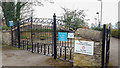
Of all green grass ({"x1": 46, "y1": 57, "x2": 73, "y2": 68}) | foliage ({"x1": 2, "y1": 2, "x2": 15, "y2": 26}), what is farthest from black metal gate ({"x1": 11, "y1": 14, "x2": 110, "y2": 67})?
foliage ({"x1": 2, "y1": 2, "x2": 15, "y2": 26})

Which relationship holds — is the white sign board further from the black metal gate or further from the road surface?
the road surface

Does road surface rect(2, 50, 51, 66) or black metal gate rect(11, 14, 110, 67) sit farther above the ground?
black metal gate rect(11, 14, 110, 67)

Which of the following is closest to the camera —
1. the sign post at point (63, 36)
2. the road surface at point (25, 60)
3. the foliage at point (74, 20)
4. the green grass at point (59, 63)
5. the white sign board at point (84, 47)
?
the white sign board at point (84, 47)

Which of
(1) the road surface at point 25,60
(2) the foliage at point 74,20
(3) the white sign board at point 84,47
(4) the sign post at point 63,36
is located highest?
(2) the foliage at point 74,20

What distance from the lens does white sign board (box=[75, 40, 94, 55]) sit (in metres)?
3.78

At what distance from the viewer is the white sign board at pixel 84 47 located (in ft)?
12.4

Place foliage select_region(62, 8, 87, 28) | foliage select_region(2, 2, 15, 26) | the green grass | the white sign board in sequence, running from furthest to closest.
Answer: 1. foliage select_region(2, 2, 15, 26)
2. foliage select_region(62, 8, 87, 28)
3. the green grass
4. the white sign board

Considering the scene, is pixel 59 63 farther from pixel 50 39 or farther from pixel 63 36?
pixel 50 39

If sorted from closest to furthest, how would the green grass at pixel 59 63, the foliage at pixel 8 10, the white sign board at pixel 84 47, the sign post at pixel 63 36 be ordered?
the white sign board at pixel 84 47 → the green grass at pixel 59 63 → the sign post at pixel 63 36 → the foliage at pixel 8 10

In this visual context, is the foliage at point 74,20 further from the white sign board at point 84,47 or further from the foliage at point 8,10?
the foliage at point 8,10

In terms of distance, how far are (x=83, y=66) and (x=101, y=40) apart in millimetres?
1104

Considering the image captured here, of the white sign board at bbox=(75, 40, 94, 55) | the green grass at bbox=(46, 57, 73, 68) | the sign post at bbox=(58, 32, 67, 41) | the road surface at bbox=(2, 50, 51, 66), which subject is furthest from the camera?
the sign post at bbox=(58, 32, 67, 41)

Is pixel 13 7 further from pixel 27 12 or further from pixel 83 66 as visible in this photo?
pixel 83 66

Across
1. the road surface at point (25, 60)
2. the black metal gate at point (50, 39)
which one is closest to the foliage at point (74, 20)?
the black metal gate at point (50, 39)
